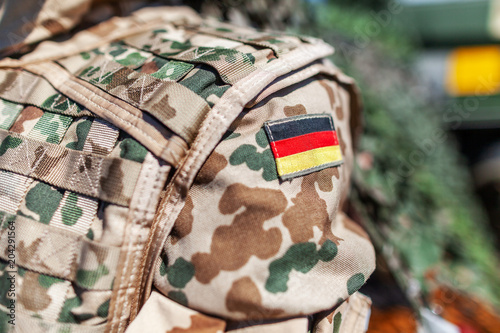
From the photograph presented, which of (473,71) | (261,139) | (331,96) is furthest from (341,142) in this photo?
(473,71)

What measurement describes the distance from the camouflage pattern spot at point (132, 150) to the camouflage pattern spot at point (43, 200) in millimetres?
164

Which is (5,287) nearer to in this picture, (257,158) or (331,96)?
(257,158)

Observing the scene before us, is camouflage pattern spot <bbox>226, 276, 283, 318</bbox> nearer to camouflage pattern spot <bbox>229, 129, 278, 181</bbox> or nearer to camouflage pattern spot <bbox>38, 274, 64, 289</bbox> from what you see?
camouflage pattern spot <bbox>229, 129, 278, 181</bbox>

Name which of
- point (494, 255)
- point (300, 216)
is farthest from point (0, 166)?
point (494, 255)

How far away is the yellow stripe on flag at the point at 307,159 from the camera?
0.70m

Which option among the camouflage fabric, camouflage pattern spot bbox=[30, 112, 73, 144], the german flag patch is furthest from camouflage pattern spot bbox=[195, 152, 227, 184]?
camouflage pattern spot bbox=[30, 112, 73, 144]

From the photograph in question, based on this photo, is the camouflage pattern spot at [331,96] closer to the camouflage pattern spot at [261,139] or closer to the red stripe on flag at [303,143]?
the red stripe on flag at [303,143]

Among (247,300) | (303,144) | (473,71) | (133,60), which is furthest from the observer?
(473,71)

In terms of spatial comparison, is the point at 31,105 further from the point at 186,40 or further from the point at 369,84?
the point at 369,84

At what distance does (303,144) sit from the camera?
2.41 feet

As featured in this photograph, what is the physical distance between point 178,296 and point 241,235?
0.17 m

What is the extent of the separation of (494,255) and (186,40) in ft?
8.37

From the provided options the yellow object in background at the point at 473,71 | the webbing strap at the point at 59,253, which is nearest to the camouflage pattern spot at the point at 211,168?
the webbing strap at the point at 59,253

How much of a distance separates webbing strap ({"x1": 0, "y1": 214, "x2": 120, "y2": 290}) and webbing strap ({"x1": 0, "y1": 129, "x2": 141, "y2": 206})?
0.09 metres
